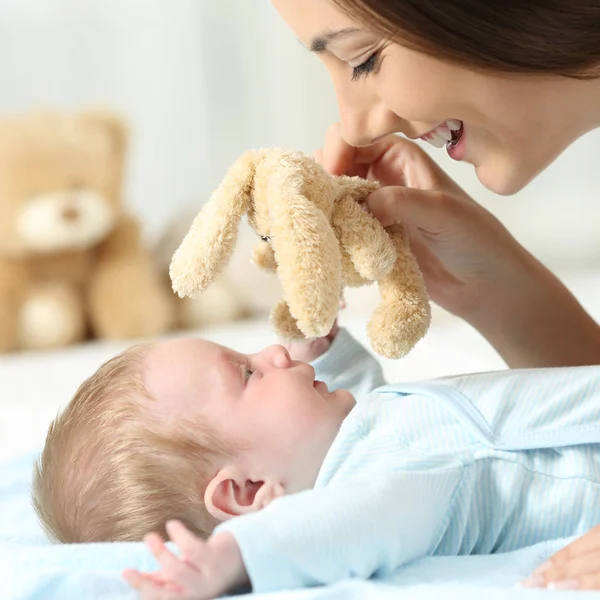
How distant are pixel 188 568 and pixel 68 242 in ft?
5.10

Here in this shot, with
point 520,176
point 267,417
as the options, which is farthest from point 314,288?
point 520,176

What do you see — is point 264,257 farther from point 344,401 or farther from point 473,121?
point 473,121

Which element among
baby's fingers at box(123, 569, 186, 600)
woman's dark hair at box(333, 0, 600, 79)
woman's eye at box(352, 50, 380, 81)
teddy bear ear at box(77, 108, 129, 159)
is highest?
woman's dark hair at box(333, 0, 600, 79)

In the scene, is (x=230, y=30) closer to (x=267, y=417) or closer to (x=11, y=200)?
(x=11, y=200)

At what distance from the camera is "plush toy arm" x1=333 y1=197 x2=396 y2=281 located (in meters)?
1.00

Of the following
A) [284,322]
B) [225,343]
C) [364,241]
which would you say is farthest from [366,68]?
[225,343]

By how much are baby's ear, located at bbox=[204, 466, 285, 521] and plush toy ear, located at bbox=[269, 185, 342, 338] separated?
213 millimetres

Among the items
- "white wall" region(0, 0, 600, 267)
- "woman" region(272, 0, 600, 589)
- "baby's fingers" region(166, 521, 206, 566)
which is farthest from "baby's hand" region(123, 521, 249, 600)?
"white wall" region(0, 0, 600, 267)

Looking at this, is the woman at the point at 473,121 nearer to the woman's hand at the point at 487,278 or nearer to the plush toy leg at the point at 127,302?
the woman's hand at the point at 487,278

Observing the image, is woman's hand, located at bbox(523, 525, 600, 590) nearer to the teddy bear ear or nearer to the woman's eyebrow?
the woman's eyebrow

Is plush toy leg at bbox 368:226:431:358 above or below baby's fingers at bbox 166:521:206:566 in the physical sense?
above

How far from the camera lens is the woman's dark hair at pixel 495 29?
88 centimetres

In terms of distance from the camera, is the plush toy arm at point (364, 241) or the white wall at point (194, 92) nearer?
the plush toy arm at point (364, 241)

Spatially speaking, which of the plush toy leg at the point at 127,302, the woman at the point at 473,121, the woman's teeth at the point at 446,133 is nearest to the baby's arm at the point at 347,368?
the woman at the point at 473,121
